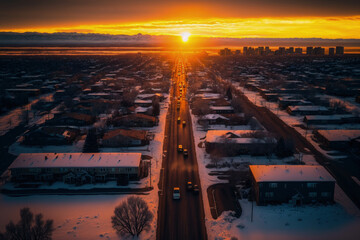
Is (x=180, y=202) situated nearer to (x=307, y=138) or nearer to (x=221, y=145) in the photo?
(x=221, y=145)

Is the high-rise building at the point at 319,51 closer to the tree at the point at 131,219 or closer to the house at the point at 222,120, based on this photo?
the house at the point at 222,120

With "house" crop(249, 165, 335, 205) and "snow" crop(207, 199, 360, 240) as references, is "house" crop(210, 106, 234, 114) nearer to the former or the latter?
"house" crop(249, 165, 335, 205)

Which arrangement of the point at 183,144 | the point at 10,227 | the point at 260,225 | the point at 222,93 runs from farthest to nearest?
the point at 222,93 → the point at 183,144 → the point at 260,225 → the point at 10,227

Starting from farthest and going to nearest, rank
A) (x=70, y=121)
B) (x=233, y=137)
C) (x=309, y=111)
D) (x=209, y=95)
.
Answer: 1. (x=209, y=95)
2. (x=309, y=111)
3. (x=70, y=121)
4. (x=233, y=137)

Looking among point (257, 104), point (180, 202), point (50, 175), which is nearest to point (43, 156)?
point (50, 175)

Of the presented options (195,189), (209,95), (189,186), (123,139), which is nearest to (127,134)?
(123,139)

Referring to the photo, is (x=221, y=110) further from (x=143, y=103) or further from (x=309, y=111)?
(x=143, y=103)
